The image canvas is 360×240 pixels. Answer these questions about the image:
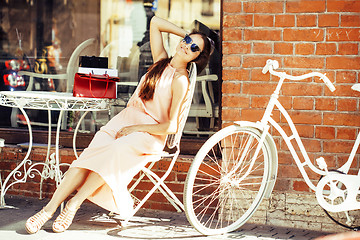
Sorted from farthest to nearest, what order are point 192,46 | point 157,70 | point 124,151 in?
point 157,70, point 192,46, point 124,151

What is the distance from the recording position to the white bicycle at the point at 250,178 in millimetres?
4090

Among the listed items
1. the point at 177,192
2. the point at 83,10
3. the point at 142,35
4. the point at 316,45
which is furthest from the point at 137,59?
the point at 316,45

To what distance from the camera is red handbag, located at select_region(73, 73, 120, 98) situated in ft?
15.1

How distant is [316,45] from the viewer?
14.7 ft

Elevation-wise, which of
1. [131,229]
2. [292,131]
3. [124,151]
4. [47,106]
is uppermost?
[47,106]

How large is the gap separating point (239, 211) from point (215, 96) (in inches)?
43.5

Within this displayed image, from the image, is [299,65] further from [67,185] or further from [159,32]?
A: [67,185]

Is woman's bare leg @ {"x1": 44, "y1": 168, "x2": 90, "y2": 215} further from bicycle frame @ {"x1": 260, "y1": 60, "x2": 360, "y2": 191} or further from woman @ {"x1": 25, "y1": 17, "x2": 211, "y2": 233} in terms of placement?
bicycle frame @ {"x1": 260, "y1": 60, "x2": 360, "y2": 191}

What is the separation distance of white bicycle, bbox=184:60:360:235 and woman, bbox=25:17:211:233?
1.32 ft

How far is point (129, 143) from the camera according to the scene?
4.10 m

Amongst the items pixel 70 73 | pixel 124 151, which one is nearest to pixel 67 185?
pixel 124 151

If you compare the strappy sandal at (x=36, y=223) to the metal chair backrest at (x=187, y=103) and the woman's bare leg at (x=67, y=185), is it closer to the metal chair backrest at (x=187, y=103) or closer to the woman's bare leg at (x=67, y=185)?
the woman's bare leg at (x=67, y=185)

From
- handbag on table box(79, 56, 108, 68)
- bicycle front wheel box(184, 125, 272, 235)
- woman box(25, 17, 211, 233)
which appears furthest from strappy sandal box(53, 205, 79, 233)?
handbag on table box(79, 56, 108, 68)

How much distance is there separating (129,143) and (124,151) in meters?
0.07
